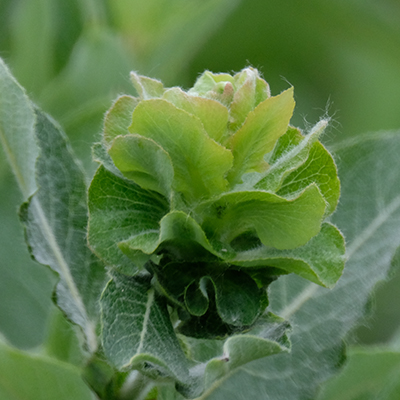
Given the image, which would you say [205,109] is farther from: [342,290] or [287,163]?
[342,290]

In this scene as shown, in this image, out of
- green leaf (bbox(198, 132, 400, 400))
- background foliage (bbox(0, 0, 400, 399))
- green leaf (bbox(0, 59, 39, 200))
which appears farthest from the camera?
background foliage (bbox(0, 0, 400, 399))

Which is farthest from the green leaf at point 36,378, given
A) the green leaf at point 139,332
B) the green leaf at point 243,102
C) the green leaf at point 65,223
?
the green leaf at point 243,102

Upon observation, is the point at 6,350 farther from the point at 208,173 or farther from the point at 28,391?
the point at 208,173

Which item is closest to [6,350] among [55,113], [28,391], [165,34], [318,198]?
[28,391]

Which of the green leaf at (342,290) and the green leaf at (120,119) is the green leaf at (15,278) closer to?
the green leaf at (342,290)

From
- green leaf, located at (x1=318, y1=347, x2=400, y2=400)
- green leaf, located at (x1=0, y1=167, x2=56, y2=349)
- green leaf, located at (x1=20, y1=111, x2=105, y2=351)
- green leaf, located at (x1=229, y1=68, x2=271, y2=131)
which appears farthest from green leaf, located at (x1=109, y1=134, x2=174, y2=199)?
green leaf, located at (x1=0, y1=167, x2=56, y2=349)

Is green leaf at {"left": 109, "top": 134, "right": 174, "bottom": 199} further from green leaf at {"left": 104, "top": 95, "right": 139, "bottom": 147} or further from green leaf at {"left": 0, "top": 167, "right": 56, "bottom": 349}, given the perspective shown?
green leaf at {"left": 0, "top": 167, "right": 56, "bottom": 349}
